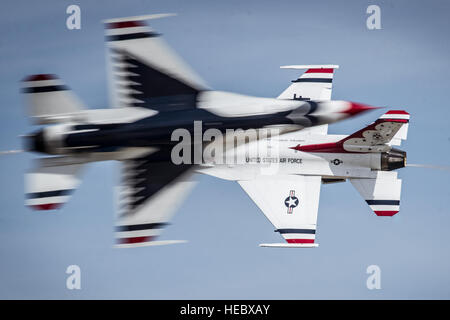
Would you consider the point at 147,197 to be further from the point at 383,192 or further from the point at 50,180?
the point at 383,192

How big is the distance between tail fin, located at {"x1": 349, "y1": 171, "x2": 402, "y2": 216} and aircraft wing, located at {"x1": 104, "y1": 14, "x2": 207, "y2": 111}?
4206 mm

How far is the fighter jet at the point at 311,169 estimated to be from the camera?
15906mm

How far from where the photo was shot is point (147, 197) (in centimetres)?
1510

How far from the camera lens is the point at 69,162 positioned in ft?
49.3

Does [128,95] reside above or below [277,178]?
above

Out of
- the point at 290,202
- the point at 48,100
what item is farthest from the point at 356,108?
the point at 48,100

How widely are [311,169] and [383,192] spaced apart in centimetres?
163

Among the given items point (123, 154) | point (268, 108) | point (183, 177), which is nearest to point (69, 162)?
point (123, 154)

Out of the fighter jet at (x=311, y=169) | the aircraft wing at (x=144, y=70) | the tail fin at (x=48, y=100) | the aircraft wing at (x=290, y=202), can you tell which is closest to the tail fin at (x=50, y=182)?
the tail fin at (x=48, y=100)

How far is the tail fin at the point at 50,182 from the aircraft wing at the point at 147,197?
3.49 ft

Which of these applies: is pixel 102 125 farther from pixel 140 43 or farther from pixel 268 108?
pixel 268 108

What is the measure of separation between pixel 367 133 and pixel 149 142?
15.4ft

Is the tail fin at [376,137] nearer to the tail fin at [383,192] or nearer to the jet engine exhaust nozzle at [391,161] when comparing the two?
the jet engine exhaust nozzle at [391,161]

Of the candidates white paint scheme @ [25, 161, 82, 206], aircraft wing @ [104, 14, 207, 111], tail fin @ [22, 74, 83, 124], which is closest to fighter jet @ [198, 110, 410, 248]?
aircraft wing @ [104, 14, 207, 111]
